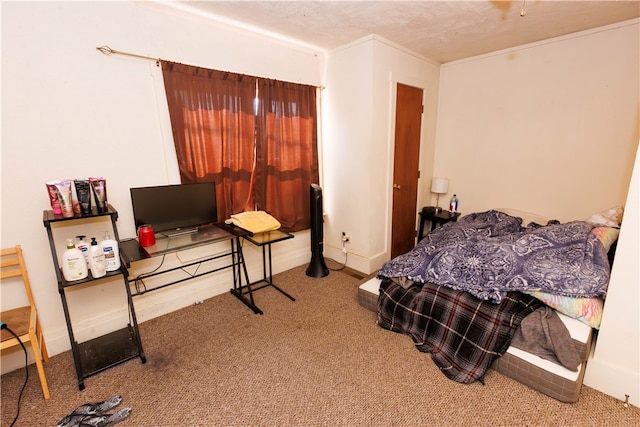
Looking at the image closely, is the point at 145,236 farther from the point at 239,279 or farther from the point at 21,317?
the point at 239,279

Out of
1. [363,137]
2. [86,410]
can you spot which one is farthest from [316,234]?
[86,410]

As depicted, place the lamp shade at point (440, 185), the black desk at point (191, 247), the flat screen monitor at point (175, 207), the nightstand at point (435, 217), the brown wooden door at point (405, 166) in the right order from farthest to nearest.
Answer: the lamp shade at point (440, 185) < the nightstand at point (435, 217) < the brown wooden door at point (405, 166) < the flat screen monitor at point (175, 207) < the black desk at point (191, 247)

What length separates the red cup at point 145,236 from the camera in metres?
2.18

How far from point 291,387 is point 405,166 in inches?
107

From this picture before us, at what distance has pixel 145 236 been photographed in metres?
2.18

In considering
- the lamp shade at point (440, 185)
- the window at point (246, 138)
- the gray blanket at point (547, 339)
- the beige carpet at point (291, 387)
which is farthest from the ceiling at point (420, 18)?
the beige carpet at point (291, 387)

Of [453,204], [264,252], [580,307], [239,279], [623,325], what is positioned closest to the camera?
[623,325]

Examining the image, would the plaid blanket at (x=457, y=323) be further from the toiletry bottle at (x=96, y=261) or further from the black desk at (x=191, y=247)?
the toiletry bottle at (x=96, y=261)

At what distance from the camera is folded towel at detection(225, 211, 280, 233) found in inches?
103

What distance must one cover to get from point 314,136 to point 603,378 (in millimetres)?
3018

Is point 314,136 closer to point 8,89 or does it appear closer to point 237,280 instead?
point 237,280

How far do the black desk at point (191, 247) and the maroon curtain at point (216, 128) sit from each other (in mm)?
333

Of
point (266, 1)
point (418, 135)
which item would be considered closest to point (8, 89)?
point (266, 1)

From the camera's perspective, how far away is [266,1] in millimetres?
2203
